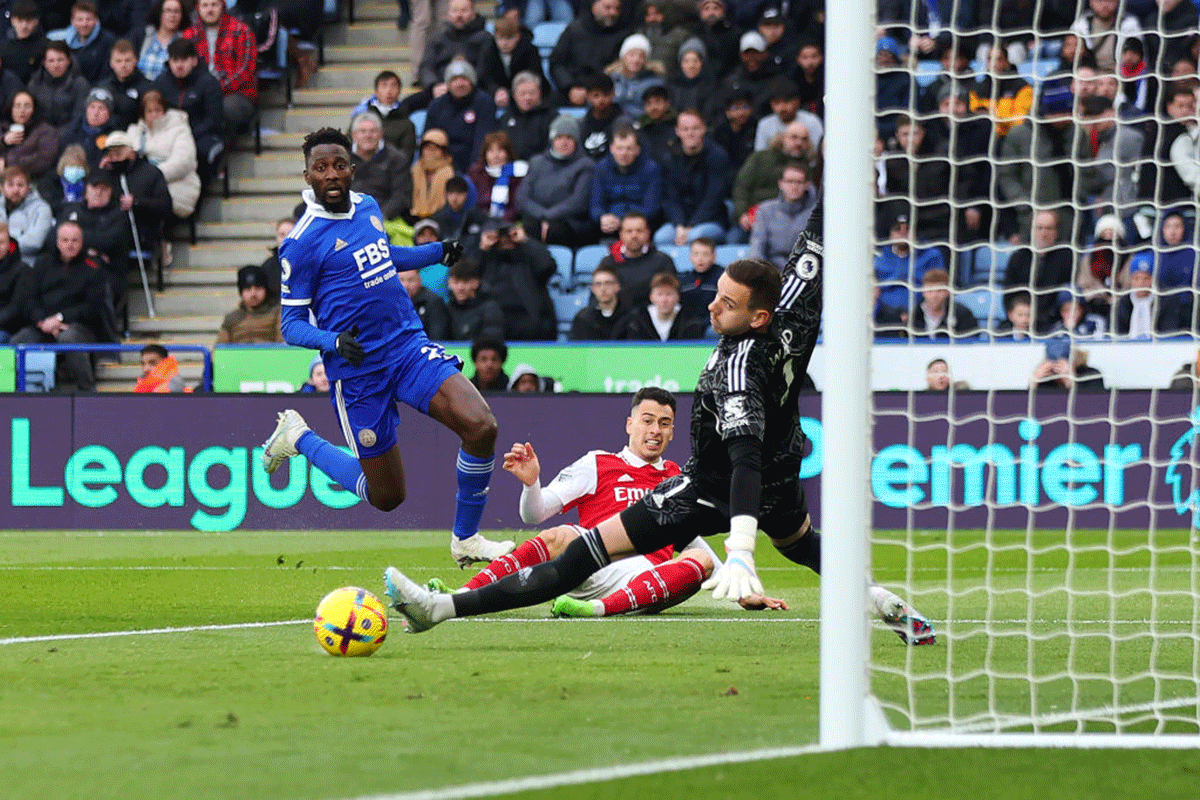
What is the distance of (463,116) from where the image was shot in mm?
16625

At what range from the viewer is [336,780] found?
378 centimetres

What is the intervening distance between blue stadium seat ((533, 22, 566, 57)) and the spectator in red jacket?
297cm

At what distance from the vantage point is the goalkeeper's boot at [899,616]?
619 cm

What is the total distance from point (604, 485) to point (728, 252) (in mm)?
7438

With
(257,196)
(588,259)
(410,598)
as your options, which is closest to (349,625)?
(410,598)

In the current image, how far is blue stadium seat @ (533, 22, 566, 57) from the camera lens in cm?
1786

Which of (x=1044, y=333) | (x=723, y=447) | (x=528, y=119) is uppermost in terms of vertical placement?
(x=528, y=119)

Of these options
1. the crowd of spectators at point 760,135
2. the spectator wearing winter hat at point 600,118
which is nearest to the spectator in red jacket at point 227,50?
the crowd of spectators at point 760,135

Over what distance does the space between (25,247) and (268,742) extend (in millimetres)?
13394

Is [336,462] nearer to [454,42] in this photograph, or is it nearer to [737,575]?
[737,575]

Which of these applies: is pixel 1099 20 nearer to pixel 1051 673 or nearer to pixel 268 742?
pixel 1051 673

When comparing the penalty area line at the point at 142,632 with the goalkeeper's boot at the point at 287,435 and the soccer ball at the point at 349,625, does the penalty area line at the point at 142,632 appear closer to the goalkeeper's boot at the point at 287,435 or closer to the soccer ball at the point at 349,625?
the soccer ball at the point at 349,625

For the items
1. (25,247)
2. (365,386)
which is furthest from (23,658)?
(25,247)

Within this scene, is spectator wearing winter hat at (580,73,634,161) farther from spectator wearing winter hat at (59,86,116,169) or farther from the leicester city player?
the leicester city player
